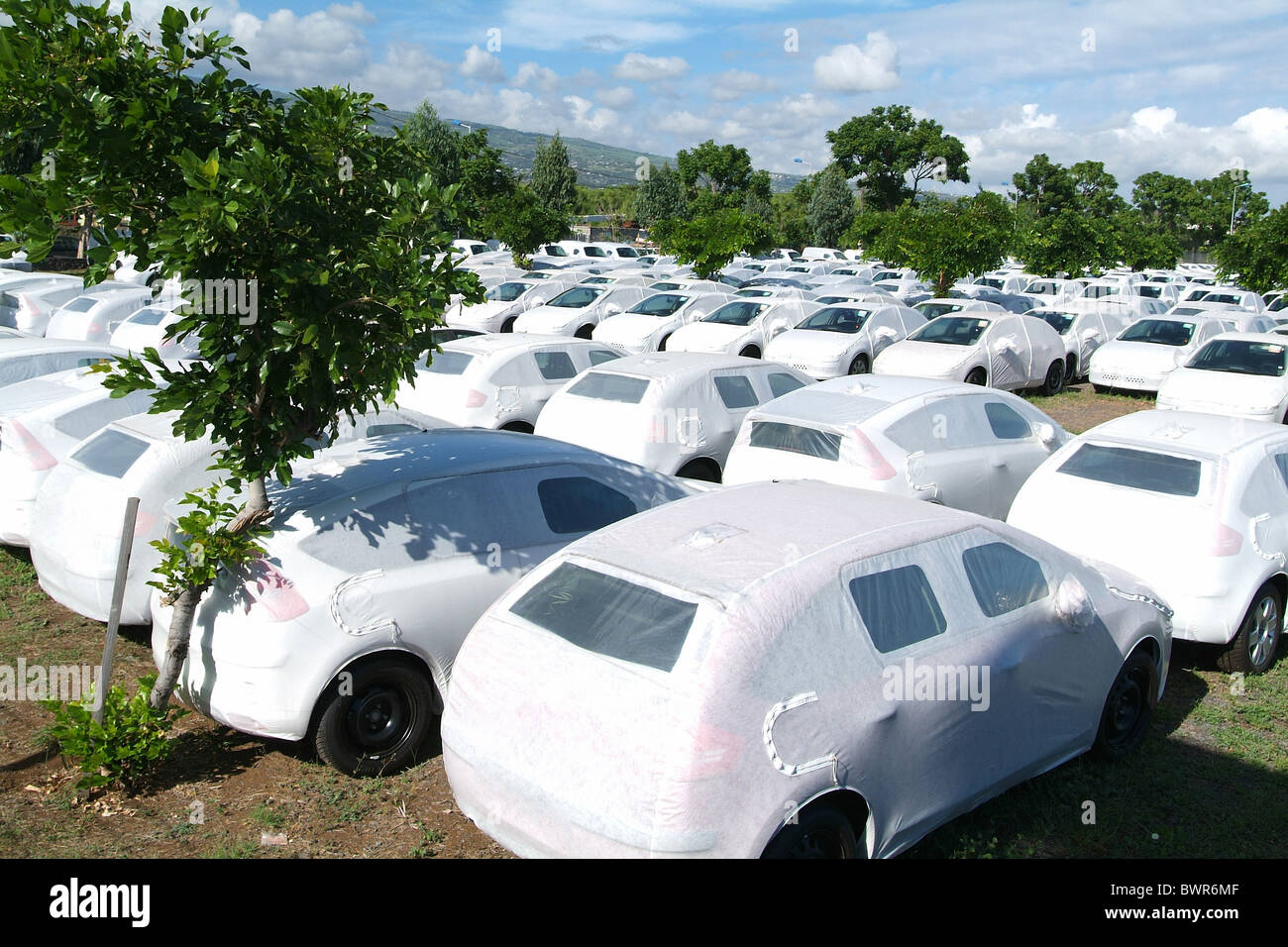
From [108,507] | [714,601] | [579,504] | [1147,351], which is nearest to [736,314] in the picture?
[1147,351]

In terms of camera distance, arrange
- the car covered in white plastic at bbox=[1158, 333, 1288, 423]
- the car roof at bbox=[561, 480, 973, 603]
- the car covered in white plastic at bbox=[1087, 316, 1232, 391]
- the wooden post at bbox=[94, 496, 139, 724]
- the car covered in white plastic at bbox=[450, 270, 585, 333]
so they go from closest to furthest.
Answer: the car roof at bbox=[561, 480, 973, 603] < the wooden post at bbox=[94, 496, 139, 724] < the car covered in white plastic at bbox=[1158, 333, 1288, 423] < the car covered in white plastic at bbox=[1087, 316, 1232, 391] < the car covered in white plastic at bbox=[450, 270, 585, 333]

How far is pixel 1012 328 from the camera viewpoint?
1733 cm

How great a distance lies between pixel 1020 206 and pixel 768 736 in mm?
72081

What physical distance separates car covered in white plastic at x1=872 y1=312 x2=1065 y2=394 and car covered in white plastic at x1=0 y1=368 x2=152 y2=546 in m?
11.3

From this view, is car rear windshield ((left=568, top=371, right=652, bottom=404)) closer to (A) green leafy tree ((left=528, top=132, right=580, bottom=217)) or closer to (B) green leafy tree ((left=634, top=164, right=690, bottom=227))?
(B) green leafy tree ((left=634, top=164, right=690, bottom=227))

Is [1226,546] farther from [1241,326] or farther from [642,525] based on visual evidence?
[1241,326]

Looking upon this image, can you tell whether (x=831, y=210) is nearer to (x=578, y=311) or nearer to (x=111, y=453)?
(x=578, y=311)

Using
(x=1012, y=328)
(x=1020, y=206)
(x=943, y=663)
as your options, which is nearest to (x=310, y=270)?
(x=943, y=663)

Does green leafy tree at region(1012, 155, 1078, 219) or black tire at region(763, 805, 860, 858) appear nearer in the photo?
black tire at region(763, 805, 860, 858)

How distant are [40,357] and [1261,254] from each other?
23029 millimetres

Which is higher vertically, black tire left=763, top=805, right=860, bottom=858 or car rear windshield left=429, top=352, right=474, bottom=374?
car rear windshield left=429, top=352, right=474, bottom=374

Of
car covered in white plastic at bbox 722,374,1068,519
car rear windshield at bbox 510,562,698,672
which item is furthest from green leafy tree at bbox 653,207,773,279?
car rear windshield at bbox 510,562,698,672

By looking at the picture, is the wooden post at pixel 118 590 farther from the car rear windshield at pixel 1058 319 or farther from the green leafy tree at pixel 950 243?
the green leafy tree at pixel 950 243

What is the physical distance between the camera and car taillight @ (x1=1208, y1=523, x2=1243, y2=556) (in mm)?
6625
